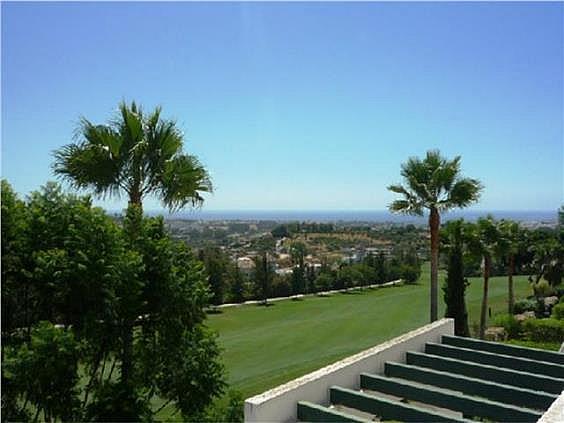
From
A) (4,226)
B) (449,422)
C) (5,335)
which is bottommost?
(449,422)

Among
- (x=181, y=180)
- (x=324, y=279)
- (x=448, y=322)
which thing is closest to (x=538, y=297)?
(x=324, y=279)

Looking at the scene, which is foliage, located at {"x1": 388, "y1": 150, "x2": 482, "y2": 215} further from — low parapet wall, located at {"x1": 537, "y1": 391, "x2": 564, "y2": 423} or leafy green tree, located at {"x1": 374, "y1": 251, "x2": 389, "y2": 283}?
leafy green tree, located at {"x1": 374, "y1": 251, "x2": 389, "y2": 283}

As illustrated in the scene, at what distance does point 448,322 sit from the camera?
6.91m

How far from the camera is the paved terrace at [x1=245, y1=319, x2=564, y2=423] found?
4240mm

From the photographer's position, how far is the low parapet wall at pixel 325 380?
4.09 meters

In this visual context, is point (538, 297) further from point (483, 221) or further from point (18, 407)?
point (18, 407)

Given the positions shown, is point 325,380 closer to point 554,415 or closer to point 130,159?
point 554,415

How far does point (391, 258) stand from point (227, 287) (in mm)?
17403

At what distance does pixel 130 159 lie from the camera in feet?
22.4

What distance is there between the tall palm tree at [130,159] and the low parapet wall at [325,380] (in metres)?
3.37

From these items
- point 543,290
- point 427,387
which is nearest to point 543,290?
point 543,290

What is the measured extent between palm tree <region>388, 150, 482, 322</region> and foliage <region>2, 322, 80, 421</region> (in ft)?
33.0

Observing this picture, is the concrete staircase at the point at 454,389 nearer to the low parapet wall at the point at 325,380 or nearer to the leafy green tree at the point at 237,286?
the low parapet wall at the point at 325,380

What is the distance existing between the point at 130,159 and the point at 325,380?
153 inches
